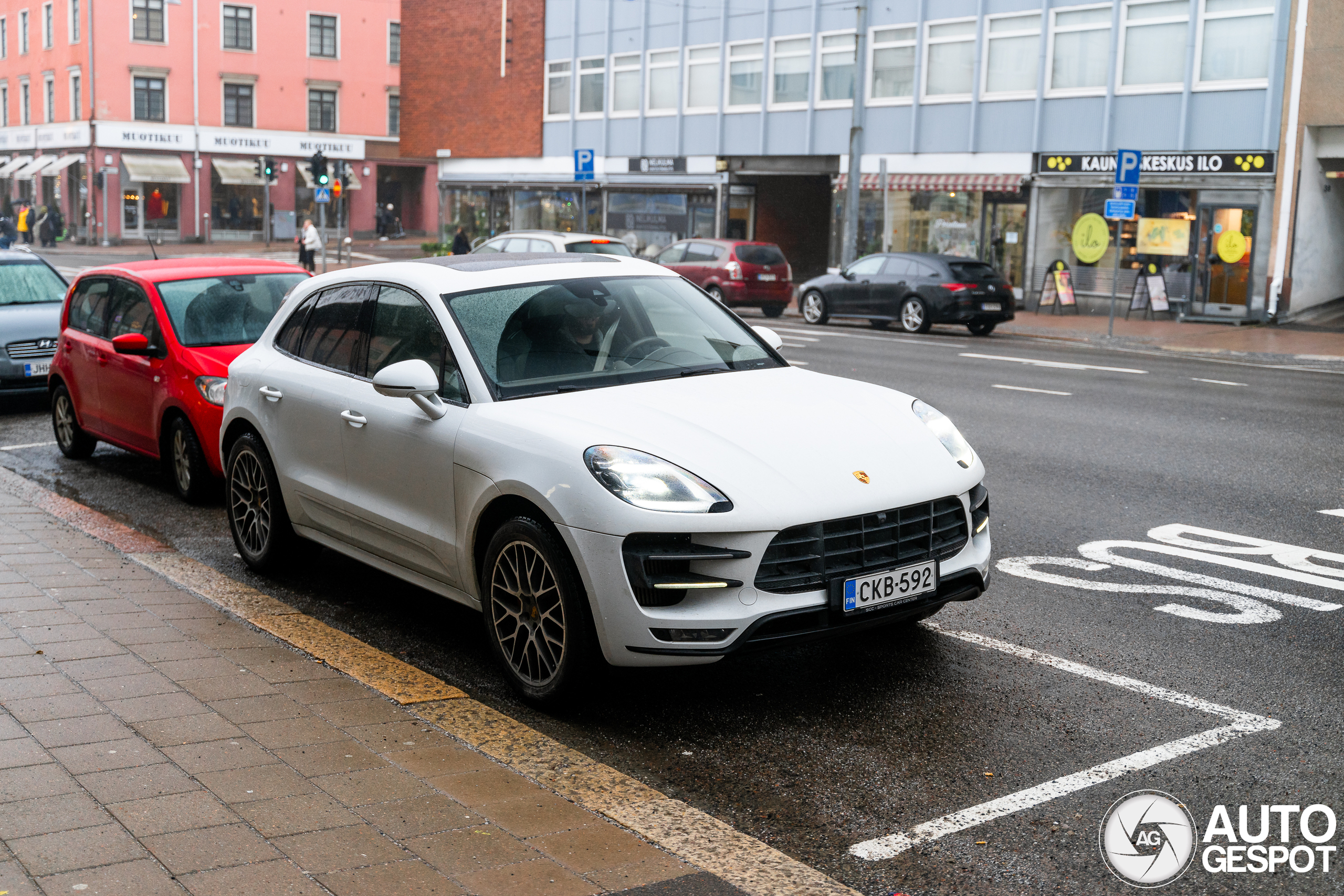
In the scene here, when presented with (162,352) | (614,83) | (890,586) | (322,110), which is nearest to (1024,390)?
(162,352)

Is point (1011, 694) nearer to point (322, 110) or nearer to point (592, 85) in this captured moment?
point (592, 85)

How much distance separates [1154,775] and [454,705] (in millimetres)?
2416

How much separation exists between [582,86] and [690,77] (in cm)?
535

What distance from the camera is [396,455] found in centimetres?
569

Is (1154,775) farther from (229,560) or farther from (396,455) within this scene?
(229,560)

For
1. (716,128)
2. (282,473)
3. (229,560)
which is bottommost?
(229,560)

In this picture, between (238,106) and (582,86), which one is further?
(238,106)

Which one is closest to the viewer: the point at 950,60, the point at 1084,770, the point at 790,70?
the point at 1084,770

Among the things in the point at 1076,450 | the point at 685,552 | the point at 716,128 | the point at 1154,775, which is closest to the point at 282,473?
the point at 685,552

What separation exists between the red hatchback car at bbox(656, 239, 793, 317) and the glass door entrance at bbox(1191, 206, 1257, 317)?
335 inches

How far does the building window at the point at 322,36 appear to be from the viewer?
6319 centimetres

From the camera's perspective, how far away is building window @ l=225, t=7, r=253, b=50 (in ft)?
199

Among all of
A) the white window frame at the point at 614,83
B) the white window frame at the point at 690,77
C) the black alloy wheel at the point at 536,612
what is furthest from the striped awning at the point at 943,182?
the black alloy wheel at the point at 536,612

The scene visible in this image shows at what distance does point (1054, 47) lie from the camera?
3106cm
